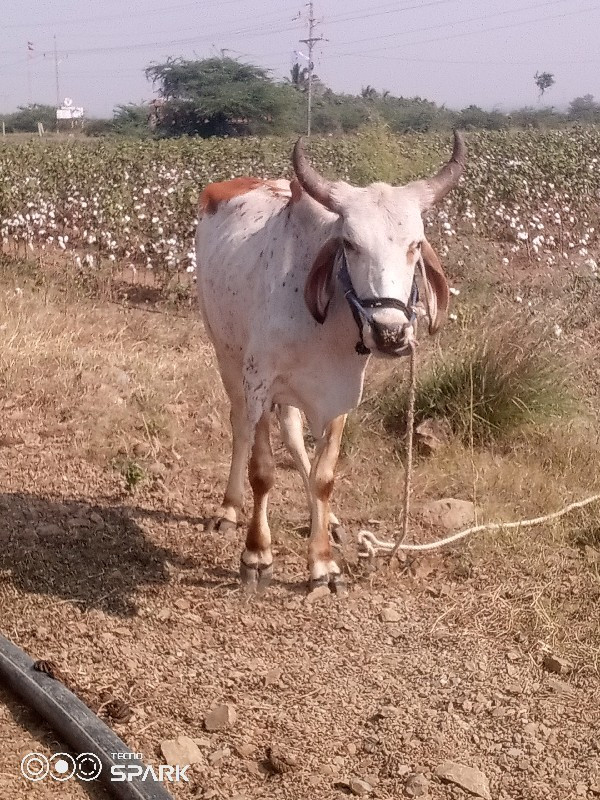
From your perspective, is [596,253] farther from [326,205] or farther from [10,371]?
[326,205]

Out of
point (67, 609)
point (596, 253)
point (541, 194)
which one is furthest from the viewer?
point (541, 194)

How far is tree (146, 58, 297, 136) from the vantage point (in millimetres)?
35344

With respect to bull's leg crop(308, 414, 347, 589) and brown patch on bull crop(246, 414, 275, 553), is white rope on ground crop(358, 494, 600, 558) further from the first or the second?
brown patch on bull crop(246, 414, 275, 553)

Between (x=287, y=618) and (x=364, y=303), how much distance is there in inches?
52.4

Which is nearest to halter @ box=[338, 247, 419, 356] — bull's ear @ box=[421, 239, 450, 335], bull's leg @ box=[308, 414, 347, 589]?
A: bull's ear @ box=[421, 239, 450, 335]

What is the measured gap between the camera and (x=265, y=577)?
13.4 ft

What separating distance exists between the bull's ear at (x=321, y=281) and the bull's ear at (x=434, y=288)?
0.37 meters

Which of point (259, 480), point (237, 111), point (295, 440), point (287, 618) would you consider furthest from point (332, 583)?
point (237, 111)

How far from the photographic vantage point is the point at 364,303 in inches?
131

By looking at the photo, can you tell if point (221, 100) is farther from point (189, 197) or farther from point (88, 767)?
point (88, 767)

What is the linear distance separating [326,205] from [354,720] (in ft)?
5.95

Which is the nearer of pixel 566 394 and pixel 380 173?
pixel 566 394

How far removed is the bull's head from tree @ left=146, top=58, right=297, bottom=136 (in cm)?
3279

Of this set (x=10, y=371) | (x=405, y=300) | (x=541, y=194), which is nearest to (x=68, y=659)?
(x=405, y=300)
